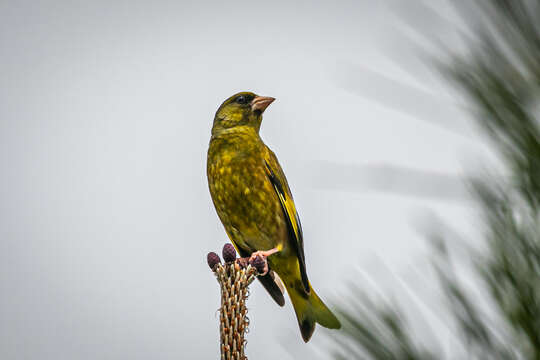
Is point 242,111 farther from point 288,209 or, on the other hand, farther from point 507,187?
point 507,187

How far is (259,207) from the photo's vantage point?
11.4 feet

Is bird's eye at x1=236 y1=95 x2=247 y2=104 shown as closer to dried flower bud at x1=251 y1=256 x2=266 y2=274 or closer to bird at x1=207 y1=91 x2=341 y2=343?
bird at x1=207 y1=91 x2=341 y2=343

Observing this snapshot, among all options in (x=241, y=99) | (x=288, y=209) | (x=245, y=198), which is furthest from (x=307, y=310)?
(x=241, y=99)

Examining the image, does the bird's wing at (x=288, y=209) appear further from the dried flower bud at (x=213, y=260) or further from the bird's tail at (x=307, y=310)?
the dried flower bud at (x=213, y=260)

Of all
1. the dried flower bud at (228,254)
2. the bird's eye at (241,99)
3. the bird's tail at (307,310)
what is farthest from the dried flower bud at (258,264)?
the bird's eye at (241,99)

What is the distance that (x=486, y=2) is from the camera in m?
0.81

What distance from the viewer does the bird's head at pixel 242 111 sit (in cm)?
392

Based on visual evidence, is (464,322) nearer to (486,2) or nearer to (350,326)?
(350,326)

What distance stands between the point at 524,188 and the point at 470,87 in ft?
0.56

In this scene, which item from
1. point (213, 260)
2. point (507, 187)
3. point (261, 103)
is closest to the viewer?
point (507, 187)

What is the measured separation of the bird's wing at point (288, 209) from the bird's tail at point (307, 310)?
0.06 metres

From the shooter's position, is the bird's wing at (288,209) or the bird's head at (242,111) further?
the bird's head at (242,111)

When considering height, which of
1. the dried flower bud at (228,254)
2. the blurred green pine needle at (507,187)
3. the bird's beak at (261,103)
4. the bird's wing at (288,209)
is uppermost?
the bird's beak at (261,103)

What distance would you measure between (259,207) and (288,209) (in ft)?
0.62
